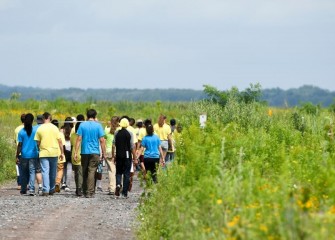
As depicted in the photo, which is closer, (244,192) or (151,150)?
(244,192)

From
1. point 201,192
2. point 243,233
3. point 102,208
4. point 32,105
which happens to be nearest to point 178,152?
point 102,208

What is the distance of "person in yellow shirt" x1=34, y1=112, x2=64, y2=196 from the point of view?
83.3 feet

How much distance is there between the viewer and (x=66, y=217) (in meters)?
20.3

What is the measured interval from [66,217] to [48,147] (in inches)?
209

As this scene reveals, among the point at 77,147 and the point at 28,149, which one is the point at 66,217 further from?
the point at 28,149

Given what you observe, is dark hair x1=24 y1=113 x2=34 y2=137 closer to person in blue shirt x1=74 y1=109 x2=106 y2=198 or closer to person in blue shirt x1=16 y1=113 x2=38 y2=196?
person in blue shirt x1=16 y1=113 x2=38 y2=196

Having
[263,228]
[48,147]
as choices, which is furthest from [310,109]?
[263,228]

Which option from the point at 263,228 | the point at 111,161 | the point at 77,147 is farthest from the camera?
the point at 111,161

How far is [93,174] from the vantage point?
25.5 m

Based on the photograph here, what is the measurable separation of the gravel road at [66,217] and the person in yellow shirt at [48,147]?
527 millimetres

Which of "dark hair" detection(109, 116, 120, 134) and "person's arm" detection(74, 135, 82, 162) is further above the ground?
"dark hair" detection(109, 116, 120, 134)

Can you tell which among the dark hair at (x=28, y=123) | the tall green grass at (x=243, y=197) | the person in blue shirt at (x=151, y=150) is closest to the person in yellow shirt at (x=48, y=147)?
the dark hair at (x=28, y=123)

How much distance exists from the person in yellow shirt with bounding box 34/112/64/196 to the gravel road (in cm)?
53

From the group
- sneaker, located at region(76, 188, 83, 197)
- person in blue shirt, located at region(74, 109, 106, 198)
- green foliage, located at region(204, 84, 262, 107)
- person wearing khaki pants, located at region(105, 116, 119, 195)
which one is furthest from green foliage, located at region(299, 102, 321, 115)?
person in blue shirt, located at region(74, 109, 106, 198)
